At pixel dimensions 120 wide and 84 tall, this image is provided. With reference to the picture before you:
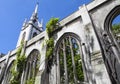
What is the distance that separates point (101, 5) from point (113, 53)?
10.6 feet

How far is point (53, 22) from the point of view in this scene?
34.5 ft

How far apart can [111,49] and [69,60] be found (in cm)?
297

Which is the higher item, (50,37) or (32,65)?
(50,37)

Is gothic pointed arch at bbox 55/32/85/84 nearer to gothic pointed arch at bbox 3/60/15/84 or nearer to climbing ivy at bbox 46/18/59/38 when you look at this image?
climbing ivy at bbox 46/18/59/38

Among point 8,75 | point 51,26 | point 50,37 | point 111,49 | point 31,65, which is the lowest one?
point 111,49

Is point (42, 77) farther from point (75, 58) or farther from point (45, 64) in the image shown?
point (75, 58)

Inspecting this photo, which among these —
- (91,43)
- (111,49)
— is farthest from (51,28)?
(111,49)

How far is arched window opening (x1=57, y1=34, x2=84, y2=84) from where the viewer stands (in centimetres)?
765

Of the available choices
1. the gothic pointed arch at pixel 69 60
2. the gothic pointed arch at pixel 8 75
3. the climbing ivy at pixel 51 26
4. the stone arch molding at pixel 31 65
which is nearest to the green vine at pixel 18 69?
the stone arch molding at pixel 31 65

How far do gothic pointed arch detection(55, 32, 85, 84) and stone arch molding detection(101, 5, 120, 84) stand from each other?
4.90 ft

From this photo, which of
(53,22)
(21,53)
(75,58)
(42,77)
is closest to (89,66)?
(75,58)

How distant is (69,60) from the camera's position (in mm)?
8930

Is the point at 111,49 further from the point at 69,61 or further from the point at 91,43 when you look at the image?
the point at 69,61

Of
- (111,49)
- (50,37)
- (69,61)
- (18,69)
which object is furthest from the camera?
(18,69)
